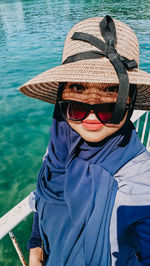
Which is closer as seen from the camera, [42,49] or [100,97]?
[100,97]

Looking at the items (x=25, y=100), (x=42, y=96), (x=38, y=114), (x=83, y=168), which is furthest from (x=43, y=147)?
(x=83, y=168)

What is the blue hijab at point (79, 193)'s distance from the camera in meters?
0.95

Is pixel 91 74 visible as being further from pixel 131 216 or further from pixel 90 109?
pixel 131 216

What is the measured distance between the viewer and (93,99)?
3.21ft

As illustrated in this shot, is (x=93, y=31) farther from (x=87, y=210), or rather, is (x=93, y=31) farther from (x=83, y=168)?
(x=87, y=210)

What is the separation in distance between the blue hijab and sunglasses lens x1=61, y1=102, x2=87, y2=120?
19 centimetres

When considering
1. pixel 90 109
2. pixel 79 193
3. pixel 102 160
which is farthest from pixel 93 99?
pixel 79 193

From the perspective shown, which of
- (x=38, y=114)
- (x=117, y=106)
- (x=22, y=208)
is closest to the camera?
(x=117, y=106)

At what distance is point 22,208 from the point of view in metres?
1.25

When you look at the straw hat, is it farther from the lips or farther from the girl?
the lips

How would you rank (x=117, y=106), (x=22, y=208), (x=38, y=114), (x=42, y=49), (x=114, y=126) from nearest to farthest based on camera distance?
(x=117, y=106) → (x=114, y=126) → (x=22, y=208) → (x=38, y=114) → (x=42, y=49)

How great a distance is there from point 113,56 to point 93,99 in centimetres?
24

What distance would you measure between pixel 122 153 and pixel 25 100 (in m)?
6.63

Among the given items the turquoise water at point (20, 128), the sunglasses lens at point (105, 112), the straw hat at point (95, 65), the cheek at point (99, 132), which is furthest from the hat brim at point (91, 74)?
the turquoise water at point (20, 128)
